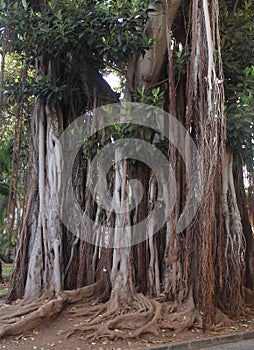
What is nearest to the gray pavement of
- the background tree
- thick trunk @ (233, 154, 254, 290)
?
the background tree

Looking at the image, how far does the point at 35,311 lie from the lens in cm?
436

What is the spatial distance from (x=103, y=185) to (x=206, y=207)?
1.86 metres

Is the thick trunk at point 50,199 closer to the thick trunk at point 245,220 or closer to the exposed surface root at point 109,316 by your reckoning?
the exposed surface root at point 109,316

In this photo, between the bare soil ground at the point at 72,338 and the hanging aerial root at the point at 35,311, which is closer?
the bare soil ground at the point at 72,338

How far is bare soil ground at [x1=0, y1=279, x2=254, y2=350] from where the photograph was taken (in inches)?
153

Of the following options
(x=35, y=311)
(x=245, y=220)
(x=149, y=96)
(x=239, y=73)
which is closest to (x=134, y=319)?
(x=35, y=311)

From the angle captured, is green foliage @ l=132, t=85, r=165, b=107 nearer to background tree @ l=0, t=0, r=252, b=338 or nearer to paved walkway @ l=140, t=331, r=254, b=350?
background tree @ l=0, t=0, r=252, b=338

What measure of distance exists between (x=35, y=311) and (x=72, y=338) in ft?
1.80

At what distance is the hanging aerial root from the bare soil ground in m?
0.07

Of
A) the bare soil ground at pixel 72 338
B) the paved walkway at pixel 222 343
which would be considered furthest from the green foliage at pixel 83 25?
the paved walkway at pixel 222 343

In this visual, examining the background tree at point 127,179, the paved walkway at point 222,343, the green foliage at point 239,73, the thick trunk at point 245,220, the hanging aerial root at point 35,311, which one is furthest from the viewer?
the thick trunk at point 245,220

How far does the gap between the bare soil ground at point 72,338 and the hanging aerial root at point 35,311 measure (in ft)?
0.24

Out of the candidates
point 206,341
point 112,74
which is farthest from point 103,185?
point 112,74

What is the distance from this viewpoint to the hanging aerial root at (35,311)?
4.10 meters
